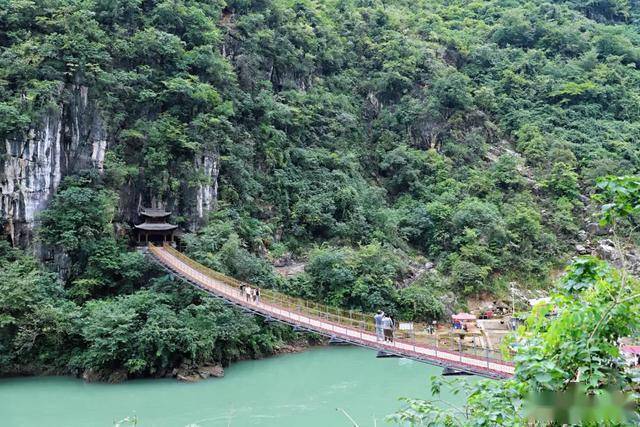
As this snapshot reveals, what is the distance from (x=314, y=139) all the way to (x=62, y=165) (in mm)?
12706

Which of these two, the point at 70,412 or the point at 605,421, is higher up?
the point at 605,421

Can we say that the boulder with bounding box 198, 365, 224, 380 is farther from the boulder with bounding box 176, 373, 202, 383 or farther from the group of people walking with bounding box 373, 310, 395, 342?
the group of people walking with bounding box 373, 310, 395, 342

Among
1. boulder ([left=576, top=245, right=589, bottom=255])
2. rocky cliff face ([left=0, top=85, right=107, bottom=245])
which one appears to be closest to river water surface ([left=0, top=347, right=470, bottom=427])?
rocky cliff face ([left=0, top=85, right=107, bottom=245])

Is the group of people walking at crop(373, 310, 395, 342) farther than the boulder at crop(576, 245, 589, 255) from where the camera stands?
No

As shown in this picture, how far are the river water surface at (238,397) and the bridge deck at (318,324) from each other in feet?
4.77

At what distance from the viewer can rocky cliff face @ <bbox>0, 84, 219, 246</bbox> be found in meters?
17.9

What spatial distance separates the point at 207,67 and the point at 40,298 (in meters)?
12.0

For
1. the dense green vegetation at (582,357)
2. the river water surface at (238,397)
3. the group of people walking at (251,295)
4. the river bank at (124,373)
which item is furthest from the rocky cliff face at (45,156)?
the dense green vegetation at (582,357)

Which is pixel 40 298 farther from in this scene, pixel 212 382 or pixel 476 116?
pixel 476 116

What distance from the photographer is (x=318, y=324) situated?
13.1m

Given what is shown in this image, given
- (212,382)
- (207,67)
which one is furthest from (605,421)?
(207,67)

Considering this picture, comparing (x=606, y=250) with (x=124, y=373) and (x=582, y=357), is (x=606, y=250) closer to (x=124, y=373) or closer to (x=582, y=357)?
(x=124, y=373)

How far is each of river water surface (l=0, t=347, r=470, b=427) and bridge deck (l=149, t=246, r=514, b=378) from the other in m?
1.45

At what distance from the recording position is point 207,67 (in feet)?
77.6
